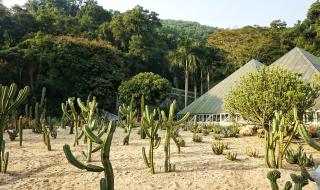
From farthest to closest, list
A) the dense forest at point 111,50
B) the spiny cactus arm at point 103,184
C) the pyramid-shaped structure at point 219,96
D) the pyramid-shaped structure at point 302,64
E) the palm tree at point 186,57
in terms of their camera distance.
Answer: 1. the palm tree at point 186,57
2. the dense forest at point 111,50
3. the pyramid-shaped structure at point 219,96
4. the pyramid-shaped structure at point 302,64
5. the spiny cactus arm at point 103,184

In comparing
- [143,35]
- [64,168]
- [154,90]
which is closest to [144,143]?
[64,168]

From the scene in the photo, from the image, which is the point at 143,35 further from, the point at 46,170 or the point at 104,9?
the point at 46,170

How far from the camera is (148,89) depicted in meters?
35.9

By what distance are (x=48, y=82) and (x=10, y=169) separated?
99.8ft

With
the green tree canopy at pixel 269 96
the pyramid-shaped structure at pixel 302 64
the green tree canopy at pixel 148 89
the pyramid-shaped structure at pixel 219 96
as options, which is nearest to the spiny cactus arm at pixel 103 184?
the green tree canopy at pixel 269 96

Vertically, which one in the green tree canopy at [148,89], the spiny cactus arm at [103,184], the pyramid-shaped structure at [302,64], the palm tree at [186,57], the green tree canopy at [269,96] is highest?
the palm tree at [186,57]

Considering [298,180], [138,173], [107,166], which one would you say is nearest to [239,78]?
[138,173]

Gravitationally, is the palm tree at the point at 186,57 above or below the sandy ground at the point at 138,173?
above

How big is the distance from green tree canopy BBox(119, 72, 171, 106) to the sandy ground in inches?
961

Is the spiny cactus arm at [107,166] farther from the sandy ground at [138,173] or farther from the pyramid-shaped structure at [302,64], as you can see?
the pyramid-shaped structure at [302,64]

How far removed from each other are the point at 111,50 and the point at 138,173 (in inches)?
1408

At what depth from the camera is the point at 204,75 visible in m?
53.4

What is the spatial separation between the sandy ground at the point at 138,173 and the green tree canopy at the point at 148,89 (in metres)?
24.4

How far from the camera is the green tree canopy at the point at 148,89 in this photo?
35.9 metres
